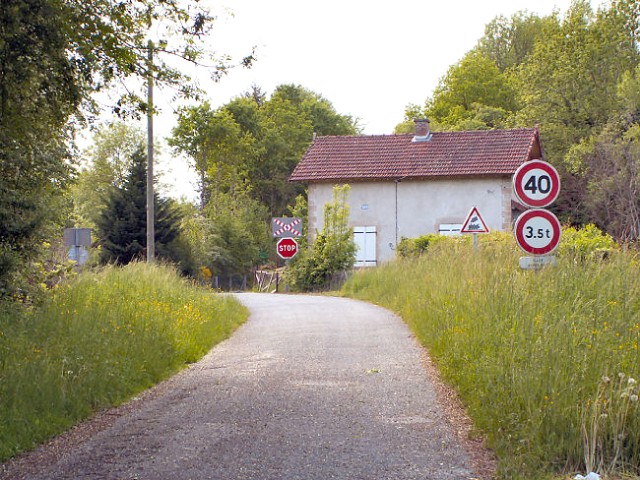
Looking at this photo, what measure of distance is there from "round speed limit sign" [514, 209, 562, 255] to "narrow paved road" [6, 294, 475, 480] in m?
2.07

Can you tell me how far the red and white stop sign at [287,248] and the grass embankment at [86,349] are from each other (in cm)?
2246

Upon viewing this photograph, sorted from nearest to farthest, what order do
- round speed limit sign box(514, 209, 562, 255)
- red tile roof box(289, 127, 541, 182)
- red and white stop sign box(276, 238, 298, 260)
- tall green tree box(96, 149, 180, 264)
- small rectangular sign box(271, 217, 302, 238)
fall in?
round speed limit sign box(514, 209, 562, 255), red and white stop sign box(276, 238, 298, 260), small rectangular sign box(271, 217, 302, 238), red tile roof box(289, 127, 541, 182), tall green tree box(96, 149, 180, 264)

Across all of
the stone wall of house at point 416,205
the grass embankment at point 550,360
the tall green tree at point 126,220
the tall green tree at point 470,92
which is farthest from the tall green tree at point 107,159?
the grass embankment at point 550,360

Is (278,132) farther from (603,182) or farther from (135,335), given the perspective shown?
(135,335)

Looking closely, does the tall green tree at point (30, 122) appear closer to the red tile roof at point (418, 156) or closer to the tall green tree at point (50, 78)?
the tall green tree at point (50, 78)

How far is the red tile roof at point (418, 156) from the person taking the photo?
4444 centimetres

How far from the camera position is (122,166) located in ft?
265

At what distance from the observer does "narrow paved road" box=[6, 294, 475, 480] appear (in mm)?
6777

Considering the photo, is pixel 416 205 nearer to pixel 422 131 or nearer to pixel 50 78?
pixel 422 131

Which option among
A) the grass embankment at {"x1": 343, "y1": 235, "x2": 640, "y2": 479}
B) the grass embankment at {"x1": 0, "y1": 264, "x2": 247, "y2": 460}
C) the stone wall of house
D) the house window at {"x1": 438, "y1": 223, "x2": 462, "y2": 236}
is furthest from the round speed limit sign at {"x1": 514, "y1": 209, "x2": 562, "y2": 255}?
the house window at {"x1": 438, "y1": 223, "x2": 462, "y2": 236}

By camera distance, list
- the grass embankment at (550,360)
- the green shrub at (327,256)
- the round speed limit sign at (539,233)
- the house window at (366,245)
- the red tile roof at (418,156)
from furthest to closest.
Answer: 1. the house window at (366,245)
2. the red tile roof at (418,156)
3. the green shrub at (327,256)
4. the round speed limit sign at (539,233)
5. the grass embankment at (550,360)

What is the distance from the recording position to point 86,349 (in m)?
10.3

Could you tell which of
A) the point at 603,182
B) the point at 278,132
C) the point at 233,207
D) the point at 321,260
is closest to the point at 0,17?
the point at 321,260

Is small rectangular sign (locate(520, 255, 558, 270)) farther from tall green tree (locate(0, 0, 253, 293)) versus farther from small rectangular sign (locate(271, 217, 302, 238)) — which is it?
small rectangular sign (locate(271, 217, 302, 238))
